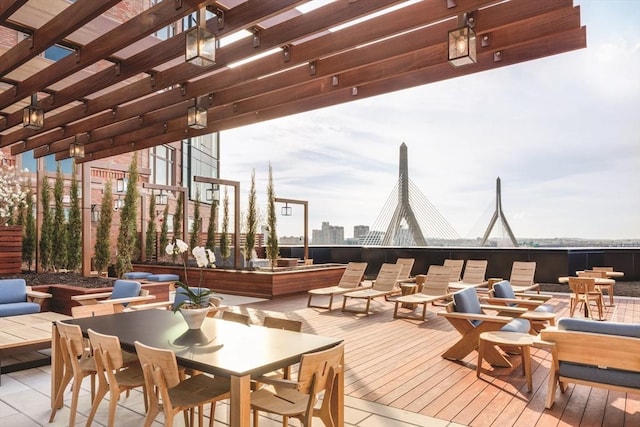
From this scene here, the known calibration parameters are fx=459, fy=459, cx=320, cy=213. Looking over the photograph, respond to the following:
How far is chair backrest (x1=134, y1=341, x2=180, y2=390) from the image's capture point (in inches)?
97.8

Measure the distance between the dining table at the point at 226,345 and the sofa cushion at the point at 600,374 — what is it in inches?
74.5

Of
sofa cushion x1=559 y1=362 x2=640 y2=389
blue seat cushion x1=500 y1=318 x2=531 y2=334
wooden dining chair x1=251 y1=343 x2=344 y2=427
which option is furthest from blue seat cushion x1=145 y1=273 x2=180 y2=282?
sofa cushion x1=559 y1=362 x2=640 y2=389

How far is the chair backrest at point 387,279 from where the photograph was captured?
28.8 ft

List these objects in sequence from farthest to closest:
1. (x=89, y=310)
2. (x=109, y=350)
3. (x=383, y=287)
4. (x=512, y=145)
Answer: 1. (x=512, y=145)
2. (x=383, y=287)
3. (x=89, y=310)
4. (x=109, y=350)

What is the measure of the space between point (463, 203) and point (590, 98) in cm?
698

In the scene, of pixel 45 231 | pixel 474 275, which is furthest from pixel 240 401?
pixel 45 231

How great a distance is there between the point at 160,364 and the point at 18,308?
5.07 metres

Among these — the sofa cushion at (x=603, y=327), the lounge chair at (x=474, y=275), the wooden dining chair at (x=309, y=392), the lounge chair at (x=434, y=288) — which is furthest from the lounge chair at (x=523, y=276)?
the wooden dining chair at (x=309, y=392)

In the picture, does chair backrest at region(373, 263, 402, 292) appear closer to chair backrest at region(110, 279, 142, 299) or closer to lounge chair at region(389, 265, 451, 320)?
lounge chair at region(389, 265, 451, 320)

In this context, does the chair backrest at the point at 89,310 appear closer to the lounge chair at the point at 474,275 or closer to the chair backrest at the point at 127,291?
the chair backrest at the point at 127,291

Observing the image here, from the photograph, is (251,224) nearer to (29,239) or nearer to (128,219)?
(128,219)

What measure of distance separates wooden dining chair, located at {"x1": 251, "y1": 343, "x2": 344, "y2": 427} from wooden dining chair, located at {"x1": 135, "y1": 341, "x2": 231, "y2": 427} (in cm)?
29

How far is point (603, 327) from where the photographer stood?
346 cm

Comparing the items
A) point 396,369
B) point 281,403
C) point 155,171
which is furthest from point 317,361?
point 155,171
